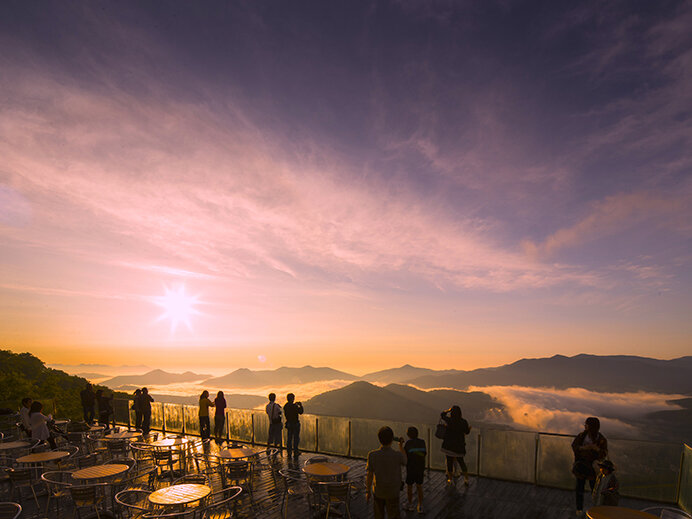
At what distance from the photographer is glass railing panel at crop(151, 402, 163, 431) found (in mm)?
17109

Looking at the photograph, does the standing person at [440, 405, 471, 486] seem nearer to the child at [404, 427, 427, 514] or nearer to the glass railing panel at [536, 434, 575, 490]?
the child at [404, 427, 427, 514]

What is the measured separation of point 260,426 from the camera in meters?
14.2

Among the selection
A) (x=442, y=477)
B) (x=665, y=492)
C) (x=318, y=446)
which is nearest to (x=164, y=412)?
(x=318, y=446)

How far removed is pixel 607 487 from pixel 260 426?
10915mm

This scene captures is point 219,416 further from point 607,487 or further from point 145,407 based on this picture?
point 607,487

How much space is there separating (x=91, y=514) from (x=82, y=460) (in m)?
1.64

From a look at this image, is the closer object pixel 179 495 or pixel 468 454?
pixel 179 495

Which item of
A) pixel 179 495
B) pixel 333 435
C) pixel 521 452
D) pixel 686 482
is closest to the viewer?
pixel 179 495

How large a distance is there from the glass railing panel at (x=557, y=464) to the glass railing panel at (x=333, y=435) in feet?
18.3

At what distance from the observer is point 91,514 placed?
26.0 feet

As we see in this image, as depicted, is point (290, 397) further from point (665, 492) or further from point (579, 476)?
point (665, 492)

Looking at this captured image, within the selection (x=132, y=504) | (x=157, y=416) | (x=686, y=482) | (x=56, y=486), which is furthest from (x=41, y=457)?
(x=686, y=482)

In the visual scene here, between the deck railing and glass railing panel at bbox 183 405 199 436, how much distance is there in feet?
7.73

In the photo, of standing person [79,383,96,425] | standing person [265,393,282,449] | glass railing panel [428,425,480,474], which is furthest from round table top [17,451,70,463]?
standing person [79,383,96,425]
